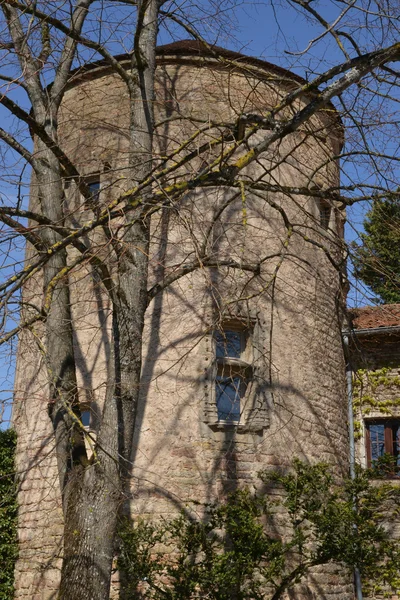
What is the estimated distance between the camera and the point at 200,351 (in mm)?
8789

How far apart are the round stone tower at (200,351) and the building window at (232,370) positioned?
0.06ft

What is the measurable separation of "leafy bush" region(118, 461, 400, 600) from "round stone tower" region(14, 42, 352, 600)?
382mm

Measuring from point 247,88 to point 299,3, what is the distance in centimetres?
387

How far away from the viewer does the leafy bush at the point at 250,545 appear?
24.6 ft

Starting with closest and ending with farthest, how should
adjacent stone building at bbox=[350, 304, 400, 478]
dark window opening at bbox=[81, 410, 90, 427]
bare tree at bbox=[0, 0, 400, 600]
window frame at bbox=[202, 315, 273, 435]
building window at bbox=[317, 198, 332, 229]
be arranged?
bare tree at bbox=[0, 0, 400, 600] < window frame at bbox=[202, 315, 273, 435] < dark window opening at bbox=[81, 410, 90, 427] < building window at bbox=[317, 198, 332, 229] < adjacent stone building at bbox=[350, 304, 400, 478]

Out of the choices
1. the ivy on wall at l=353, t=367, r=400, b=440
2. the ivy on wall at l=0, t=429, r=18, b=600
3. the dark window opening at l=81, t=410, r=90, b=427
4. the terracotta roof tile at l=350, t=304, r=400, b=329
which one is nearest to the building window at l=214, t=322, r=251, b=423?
the dark window opening at l=81, t=410, r=90, b=427

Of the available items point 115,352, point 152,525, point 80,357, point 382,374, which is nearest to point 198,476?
point 152,525

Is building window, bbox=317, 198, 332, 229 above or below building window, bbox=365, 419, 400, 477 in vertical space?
above

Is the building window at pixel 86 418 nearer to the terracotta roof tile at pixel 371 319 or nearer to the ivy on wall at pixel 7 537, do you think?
the ivy on wall at pixel 7 537

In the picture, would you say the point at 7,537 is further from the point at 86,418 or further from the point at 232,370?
the point at 232,370

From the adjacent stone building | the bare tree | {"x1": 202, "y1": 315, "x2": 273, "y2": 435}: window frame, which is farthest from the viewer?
the adjacent stone building

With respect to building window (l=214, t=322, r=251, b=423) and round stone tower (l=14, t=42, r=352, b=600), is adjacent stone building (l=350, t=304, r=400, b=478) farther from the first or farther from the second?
building window (l=214, t=322, r=251, b=423)

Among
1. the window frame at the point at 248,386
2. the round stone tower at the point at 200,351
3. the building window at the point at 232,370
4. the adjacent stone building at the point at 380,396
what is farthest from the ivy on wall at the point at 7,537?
the adjacent stone building at the point at 380,396

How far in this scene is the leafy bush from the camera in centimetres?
749
